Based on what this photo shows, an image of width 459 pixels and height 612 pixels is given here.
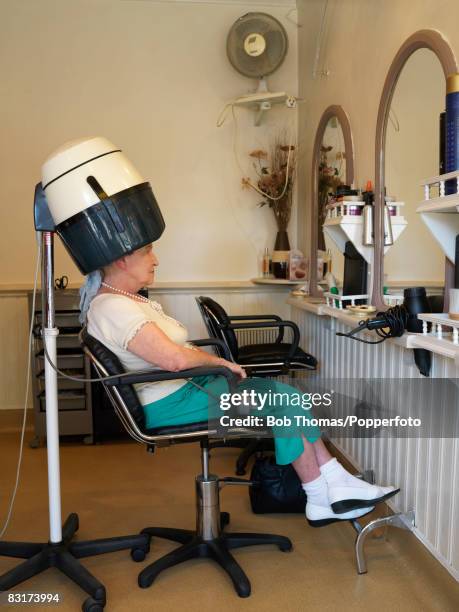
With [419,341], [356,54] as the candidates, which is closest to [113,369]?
[419,341]

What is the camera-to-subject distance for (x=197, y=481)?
209 centimetres

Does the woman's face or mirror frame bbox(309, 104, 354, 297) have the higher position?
mirror frame bbox(309, 104, 354, 297)

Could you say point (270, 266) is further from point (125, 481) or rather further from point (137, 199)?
point (137, 199)

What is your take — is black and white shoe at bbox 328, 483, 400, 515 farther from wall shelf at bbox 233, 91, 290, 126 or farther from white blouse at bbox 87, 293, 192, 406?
wall shelf at bbox 233, 91, 290, 126

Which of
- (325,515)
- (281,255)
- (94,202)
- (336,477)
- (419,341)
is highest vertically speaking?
(94,202)

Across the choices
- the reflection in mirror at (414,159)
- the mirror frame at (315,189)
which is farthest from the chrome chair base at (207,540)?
the mirror frame at (315,189)

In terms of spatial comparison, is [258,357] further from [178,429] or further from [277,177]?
[277,177]

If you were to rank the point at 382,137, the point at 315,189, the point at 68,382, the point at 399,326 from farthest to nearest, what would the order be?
the point at 68,382 → the point at 315,189 → the point at 382,137 → the point at 399,326

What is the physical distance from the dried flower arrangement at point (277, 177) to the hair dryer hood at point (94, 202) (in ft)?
6.58

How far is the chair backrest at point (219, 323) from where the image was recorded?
274cm

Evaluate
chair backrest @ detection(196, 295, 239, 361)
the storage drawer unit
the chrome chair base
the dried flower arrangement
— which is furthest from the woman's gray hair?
the dried flower arrangement

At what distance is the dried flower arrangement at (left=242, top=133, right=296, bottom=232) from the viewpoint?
3.68m

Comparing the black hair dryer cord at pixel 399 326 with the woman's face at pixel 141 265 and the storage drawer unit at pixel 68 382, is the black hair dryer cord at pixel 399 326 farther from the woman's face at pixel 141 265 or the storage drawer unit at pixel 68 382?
the storage drawer unit at pixel 68 382

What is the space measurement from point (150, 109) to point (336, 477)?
265 cm
